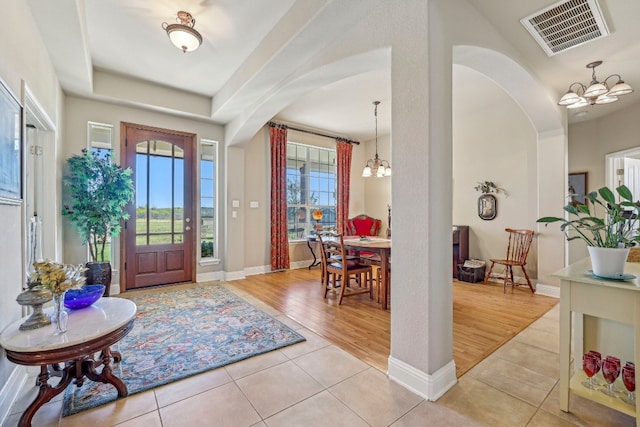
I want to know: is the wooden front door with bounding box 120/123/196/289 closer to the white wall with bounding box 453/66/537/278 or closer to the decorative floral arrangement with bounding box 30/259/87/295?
the decorative floral arrangement with bounding box 30/259/87/295

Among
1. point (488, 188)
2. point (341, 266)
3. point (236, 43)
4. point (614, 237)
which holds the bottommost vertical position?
point (341, 266)

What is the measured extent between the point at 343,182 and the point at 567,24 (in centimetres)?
449

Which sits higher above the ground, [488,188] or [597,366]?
[488,188]

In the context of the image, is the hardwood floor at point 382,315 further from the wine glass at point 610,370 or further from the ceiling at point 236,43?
the ceiling at point 236,43

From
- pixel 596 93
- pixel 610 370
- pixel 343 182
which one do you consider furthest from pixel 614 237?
pixel 343 182

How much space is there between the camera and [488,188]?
16.0ft

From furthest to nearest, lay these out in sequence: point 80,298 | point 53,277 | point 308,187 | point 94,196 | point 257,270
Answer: point 308,187 → point 257,270 → point 94,196 → point 80,298 → point 53,277

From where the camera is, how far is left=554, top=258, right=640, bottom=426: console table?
1.42 metres

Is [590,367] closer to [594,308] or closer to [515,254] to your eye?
[594,308]

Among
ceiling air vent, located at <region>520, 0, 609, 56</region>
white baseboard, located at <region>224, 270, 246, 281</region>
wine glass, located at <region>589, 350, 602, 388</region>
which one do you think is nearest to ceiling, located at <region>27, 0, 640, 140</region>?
Answer: ceiling air vent, located at <region>520, 0, 609, 56</region>

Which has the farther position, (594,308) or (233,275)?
(233,275)

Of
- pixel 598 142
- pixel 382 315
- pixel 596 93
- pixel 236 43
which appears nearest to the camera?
pixel 596 93

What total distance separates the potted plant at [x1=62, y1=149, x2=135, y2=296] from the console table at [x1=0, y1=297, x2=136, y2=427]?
72.7 inches

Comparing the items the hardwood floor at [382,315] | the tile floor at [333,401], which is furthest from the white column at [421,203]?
the hardwood floor at [382,315]
